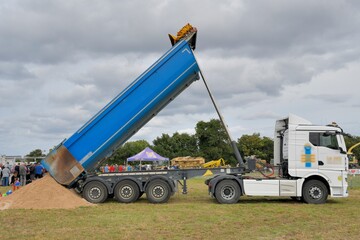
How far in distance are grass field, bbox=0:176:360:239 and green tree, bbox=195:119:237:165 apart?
57170 mm

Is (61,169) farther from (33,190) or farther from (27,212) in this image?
(27,212)

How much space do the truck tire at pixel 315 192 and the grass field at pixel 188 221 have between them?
35cm

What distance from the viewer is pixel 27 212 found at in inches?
495

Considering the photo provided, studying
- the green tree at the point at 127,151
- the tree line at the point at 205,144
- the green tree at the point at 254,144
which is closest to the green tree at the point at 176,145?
the tree line at the point at 205,144

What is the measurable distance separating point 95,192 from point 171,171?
2.75 meters

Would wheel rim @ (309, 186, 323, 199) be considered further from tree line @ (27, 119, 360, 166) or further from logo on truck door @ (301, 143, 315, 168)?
tree line @ (27, 119, 360, 166)

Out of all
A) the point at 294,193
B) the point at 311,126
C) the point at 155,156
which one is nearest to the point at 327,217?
the point at 294,193

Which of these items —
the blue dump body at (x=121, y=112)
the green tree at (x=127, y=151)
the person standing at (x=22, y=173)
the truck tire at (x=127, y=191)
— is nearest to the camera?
the blue dump body at (x=121, y=112)

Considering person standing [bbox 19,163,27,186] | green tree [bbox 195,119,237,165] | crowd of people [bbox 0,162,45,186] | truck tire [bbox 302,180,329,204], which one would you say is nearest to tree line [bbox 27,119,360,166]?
green tree [bbox 195,119,237,165]

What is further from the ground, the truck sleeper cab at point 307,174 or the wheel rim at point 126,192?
the truck sleeper cab at point 307,174

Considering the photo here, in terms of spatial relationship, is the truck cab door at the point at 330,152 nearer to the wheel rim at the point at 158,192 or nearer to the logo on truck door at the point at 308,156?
the logo on truck door at the point at 308,156

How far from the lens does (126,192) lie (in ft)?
49.2

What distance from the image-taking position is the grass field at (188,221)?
9.09 m

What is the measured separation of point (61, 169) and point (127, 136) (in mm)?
2546
